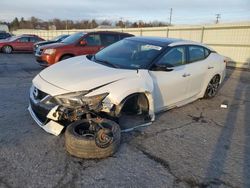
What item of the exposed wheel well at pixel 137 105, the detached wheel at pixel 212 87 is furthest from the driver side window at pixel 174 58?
the detached wheel at pixel 212 87

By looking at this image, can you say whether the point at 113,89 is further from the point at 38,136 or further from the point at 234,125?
the point at 234,125

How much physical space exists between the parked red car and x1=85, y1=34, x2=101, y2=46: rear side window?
446 inches

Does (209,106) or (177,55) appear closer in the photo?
(177,55)

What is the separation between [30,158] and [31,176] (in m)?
0.43

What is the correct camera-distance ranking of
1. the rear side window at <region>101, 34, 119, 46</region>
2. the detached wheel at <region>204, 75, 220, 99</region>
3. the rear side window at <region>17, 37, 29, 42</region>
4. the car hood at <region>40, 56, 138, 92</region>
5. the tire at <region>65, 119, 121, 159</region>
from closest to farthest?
the tire at <region>65, 119, 121, 159</region>, the car hood at <region>40, 56, 138, 92</region>, the detached wheel at <region>204, 75, 220, 99</region>, the rear side window at <region>101, 34, 119, 46</region>, the rear side window at <region>17, 37, 29, 42</region>

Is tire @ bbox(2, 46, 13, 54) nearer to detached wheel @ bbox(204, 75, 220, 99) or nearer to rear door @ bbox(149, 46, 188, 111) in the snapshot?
detached wheel @ bbox(204, 75, 220, 99)

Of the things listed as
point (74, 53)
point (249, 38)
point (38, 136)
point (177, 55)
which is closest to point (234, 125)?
point (177, 55)

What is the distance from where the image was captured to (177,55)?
5.22 metres

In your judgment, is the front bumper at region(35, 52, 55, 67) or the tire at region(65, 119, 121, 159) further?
the front bumper at region(35, 52, 55, 67)

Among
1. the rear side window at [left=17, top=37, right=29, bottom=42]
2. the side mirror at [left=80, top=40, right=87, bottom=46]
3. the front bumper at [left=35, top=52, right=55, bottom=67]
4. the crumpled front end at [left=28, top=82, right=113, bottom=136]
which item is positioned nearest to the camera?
the crumpled front end at [left=28, top=82, right=113, bottom=136]

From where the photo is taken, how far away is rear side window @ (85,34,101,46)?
34.1 feet

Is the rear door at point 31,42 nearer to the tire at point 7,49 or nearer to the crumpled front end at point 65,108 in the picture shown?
the tire at point 7,49

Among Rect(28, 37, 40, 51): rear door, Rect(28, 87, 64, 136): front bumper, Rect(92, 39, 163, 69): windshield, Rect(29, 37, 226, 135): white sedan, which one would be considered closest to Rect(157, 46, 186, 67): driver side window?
Rect(29, 37, 226, 135): white sedan

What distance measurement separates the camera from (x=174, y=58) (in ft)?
16.8
